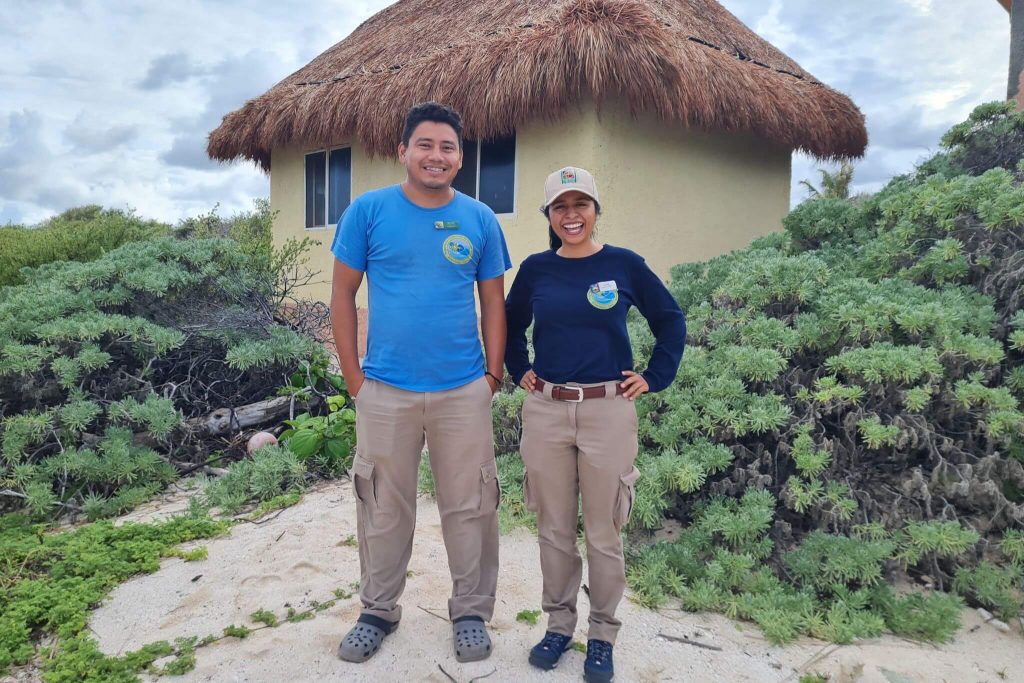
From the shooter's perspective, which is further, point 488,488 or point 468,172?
point 468,172

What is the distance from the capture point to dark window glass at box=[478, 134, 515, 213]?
299 inches

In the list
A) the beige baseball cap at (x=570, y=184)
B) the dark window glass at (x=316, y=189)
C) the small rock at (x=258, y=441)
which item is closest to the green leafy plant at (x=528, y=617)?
the beige baseball cap at (x=570, y=184)

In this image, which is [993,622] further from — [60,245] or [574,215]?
[60,245]

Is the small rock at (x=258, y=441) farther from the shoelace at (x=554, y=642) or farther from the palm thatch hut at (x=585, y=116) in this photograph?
the palm thatch hut at (x=585, y=116)

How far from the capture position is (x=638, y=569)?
9.71 ft

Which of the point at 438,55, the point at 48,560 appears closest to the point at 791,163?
the point at 438,55

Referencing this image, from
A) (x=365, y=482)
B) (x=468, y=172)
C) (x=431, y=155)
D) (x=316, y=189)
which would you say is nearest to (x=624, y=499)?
(x=365, y=482)

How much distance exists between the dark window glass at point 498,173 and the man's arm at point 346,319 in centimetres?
539

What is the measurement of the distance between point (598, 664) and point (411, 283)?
1.35 meters

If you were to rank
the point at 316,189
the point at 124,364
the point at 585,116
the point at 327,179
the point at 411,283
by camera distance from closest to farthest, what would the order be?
the point at 411,283, the point at 124,364, the point at 585,116, the point at 327,179, the point at 316,189

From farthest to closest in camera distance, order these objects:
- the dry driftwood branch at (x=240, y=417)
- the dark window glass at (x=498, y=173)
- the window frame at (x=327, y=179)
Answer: the window frame at (x=327, y=179), the dark window glass at (x=498, y=173), the dry driftwood branch at (x=240, y=417)

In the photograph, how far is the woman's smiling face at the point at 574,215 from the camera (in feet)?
7.20

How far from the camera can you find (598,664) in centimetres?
222

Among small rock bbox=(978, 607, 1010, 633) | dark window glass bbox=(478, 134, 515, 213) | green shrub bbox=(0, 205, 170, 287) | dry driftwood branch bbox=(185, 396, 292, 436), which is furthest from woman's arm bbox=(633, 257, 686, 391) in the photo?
green shrub bbox=(0, 205, 170, 287)
